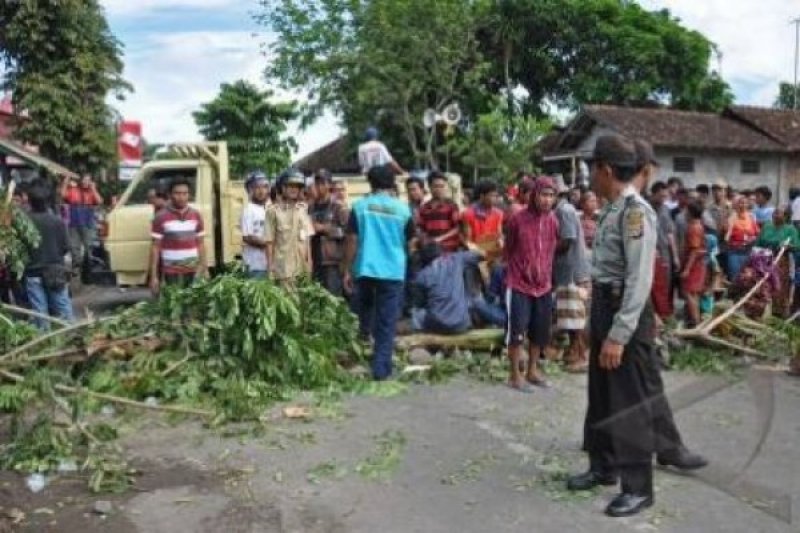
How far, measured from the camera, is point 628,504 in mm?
4633

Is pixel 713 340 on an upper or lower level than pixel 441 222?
lower

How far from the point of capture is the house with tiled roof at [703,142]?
103ft

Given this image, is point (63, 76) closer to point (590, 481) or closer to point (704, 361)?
point (704, 361)

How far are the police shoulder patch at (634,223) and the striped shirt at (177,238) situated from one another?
17.5 feet

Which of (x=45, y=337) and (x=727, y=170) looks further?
(x=727, y=170)

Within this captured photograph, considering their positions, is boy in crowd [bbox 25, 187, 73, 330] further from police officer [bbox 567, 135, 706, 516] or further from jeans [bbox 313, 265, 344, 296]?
police officer [bbox 567, 135, 706, 516]

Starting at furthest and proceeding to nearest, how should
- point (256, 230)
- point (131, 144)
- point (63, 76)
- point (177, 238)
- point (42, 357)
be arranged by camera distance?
1. point (63, 76)
2. point (131, 144)
3. point (256, 230)
4. point (177, 238)
5. point (42, 357)

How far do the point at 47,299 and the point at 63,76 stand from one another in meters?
17.0

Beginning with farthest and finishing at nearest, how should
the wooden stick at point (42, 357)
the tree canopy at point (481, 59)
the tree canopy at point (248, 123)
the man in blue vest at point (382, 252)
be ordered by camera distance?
1. the tree canopy at point (248, 123)
2. the tree canopy at point (481, 59)
3. the man in blue vest at point (382, 252)
4. the wooden stick at point (42, 357)

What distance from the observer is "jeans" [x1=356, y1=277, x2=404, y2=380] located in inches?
294

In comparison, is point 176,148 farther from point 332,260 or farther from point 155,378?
point 155,378

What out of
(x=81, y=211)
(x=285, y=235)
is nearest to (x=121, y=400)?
(x=285, y=235)

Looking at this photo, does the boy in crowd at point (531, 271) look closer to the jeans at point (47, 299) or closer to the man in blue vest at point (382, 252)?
the man in blue vest at point (382, 252)

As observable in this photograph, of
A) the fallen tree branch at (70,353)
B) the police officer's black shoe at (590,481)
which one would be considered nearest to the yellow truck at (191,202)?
the fallen tree branch at (70,353)
